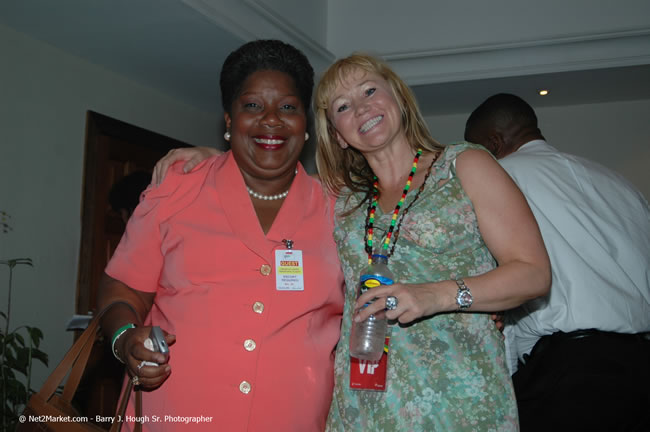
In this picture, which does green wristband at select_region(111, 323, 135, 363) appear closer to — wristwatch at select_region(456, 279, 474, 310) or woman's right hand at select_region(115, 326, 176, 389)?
woman's right hand at select_region(115, 326, 176, 389)

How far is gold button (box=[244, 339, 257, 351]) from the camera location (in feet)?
5.22

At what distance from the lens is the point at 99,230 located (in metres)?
4.82

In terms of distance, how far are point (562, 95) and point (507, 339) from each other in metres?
4.21

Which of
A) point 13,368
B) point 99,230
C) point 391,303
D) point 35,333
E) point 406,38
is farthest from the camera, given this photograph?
point 406,38

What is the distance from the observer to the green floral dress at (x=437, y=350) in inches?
58.6

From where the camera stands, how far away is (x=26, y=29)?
13.5 ft

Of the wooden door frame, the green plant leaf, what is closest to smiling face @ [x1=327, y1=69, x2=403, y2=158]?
the green plant leaf

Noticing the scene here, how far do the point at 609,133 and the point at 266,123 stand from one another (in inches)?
209

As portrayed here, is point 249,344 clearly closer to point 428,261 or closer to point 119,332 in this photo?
point 119,332

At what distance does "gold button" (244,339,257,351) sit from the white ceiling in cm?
297

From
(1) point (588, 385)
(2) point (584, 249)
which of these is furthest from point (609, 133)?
(1) point (588, 385)

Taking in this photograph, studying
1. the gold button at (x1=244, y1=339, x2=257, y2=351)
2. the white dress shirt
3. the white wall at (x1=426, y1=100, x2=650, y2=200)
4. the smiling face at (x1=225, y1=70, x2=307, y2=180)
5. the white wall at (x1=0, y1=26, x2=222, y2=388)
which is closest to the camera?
the gold button at (x1=244, y1=339, x2=257, y2=351)

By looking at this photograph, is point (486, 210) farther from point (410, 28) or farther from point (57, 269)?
point (410, 28)

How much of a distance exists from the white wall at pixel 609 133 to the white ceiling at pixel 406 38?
148 millimetres
